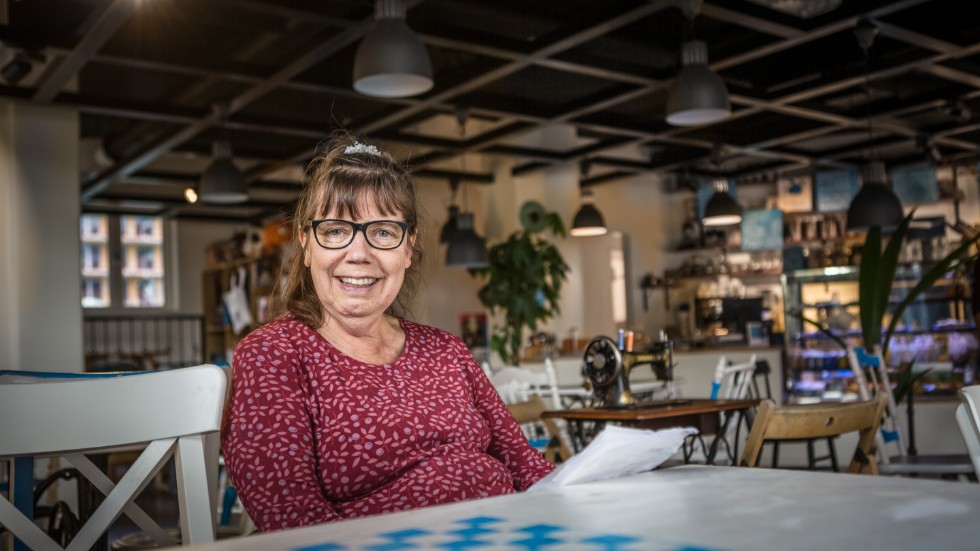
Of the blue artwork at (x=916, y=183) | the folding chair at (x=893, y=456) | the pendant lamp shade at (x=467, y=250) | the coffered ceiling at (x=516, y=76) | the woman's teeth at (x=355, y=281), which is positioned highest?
the coffered ceiling at (x=516, y=76)

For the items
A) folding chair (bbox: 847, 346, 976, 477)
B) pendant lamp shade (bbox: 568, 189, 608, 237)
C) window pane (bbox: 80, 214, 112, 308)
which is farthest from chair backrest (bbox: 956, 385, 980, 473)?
window pane (bbox: 80, 214, 112, 308)

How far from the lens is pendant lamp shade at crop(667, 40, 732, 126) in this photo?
469 centimetres

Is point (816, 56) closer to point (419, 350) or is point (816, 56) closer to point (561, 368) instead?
point (561, 368)

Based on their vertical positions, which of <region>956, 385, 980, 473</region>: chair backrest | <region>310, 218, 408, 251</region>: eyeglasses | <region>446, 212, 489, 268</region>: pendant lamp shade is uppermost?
<region>446, 212, 489, 268</region>: pendant lamp shade

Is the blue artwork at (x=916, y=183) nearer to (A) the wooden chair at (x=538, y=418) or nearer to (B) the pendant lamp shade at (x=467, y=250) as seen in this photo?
(B) the pendant lamp shade at (x=467, y=250)

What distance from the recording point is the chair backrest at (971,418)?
1693mm

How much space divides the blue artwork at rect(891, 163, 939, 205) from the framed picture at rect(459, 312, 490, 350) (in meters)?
4.87

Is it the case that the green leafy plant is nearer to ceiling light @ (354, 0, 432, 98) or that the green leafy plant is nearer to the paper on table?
ceiling light @ (354, 0, 432, 98)

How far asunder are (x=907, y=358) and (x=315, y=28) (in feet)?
19.7

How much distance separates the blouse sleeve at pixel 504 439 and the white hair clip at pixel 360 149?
456 millimetres

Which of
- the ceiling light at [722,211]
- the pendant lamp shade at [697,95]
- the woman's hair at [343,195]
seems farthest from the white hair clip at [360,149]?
the ceiling light at [722,211]

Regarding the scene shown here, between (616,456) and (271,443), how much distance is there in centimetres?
60

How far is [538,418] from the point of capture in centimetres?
390

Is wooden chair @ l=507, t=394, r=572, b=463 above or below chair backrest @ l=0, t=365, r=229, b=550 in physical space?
below
